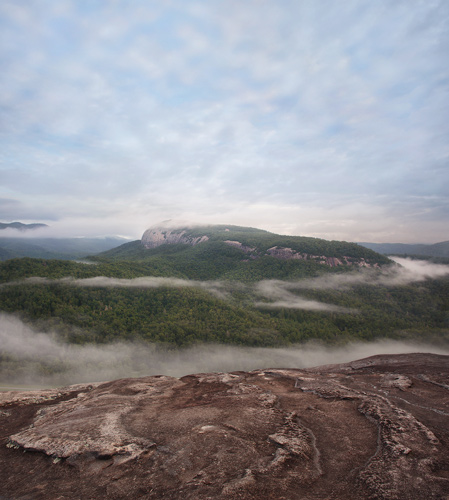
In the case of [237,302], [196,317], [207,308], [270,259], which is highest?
[270,259]

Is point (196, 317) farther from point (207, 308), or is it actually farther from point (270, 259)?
point (270, 259)

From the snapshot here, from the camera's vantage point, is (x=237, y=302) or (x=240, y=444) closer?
(x=240, y=444)

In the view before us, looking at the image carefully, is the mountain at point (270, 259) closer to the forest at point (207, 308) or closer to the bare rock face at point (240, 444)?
the forest at point (207, 308)

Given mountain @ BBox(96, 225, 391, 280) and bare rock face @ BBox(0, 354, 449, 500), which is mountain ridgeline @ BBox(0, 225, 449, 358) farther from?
bare rock face @ BBox(0, 354, 449, 500)

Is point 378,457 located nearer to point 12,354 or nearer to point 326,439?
point 326,439

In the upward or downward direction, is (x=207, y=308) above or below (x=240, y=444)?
below

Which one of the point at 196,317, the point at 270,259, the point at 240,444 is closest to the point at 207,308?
the point at 196,317

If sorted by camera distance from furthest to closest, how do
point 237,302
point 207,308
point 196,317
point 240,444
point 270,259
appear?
1. point 270,259
2. point 237,302
3. point 207,308
4. point 196,317
5. point 240,444

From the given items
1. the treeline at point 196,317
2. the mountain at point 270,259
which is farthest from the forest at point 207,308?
the mountain at point 270,259

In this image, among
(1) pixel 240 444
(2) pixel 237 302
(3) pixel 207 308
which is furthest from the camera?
(2) pixel 237 302

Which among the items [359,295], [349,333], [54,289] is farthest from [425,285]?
[54,289]
